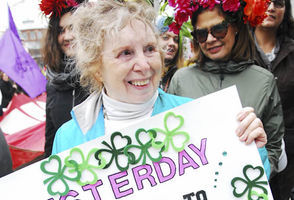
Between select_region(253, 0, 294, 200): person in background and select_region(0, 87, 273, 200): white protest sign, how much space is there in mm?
1316

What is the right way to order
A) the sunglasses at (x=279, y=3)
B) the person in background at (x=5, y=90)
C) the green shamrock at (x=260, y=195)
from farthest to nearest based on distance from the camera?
the person in background at (x=5, y=90)
the sunglasses at (x=279, y=3)
the green shamrock at (x=260, y=195)

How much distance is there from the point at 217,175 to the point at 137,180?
1.12 ft

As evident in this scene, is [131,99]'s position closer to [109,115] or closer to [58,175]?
[109,115]

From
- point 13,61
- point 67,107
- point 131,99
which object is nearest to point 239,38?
point 131,99

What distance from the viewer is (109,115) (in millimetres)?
1521

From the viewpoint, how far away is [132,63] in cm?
136

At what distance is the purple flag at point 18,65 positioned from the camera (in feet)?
12.1

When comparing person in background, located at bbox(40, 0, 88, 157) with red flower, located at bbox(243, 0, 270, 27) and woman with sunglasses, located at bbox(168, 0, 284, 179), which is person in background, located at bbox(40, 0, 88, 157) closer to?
woman with sunglasses, located at bbox(168, 0, 284, 179)

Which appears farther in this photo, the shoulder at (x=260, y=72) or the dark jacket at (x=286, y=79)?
the dark jacket at (x=286, y=79)

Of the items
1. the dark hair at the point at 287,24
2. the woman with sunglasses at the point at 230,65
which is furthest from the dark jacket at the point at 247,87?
the dark hair at the point at 287,24

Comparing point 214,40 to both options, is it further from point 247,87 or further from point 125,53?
point 125,53

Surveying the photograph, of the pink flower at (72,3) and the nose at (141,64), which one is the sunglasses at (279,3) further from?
the nose at (141,64)

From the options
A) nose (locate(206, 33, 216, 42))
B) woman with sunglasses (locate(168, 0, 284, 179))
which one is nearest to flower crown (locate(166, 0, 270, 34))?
woman with sunglasses (locate(168, 0, 284, 179))

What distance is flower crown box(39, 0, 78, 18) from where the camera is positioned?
232 cm
